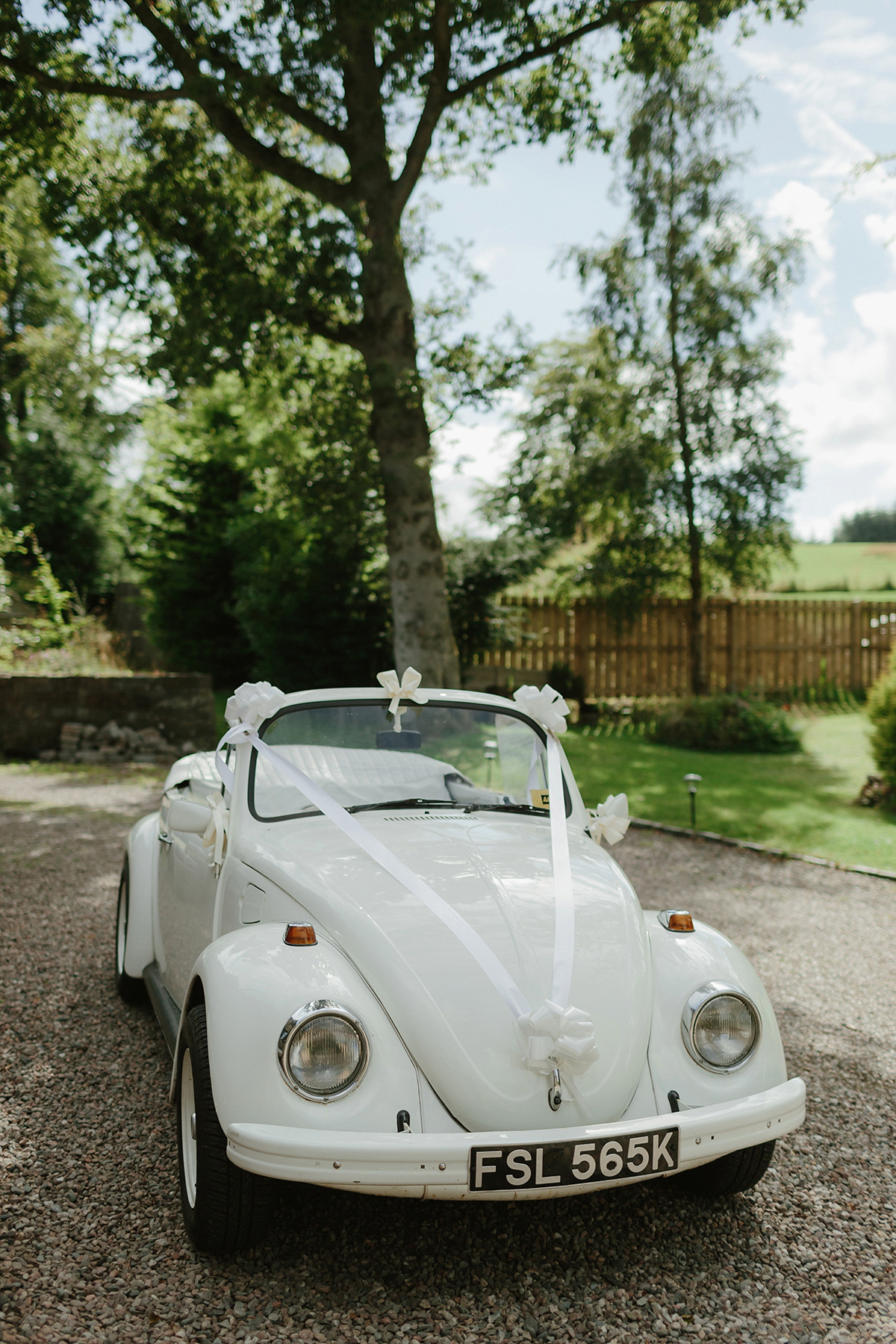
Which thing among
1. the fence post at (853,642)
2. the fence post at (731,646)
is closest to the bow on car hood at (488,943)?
the fence post at (731,646)

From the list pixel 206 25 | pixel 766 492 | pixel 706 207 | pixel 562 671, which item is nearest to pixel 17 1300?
pixel 206 25

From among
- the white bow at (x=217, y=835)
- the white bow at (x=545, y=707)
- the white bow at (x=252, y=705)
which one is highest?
the white bow at (x=252, y=705)

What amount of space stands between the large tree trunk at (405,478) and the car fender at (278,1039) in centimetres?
831

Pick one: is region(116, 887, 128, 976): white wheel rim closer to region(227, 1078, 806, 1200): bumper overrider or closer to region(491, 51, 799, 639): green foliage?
region(227, 1078, 806, 1200): bumper overrider

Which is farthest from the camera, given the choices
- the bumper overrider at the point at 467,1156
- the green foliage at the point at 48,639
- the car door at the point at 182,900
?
the green foliage at the point at 48,639

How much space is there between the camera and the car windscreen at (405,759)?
3.67 m

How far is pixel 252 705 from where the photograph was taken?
3.68 metres

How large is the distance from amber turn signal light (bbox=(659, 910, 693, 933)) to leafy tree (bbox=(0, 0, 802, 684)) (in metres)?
7.87

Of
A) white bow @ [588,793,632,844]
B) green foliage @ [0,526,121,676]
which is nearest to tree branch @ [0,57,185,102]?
green foliage @ [0,526,121,676]

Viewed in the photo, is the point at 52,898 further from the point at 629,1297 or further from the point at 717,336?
the point at 717,336

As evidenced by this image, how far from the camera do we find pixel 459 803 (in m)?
3.76

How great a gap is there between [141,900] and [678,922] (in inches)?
105

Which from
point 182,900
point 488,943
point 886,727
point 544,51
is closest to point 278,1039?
point 488,943

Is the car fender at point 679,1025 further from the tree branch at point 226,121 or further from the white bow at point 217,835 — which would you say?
the tree branch at point 226,121
